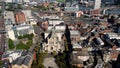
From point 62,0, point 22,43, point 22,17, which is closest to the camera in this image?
point 22,43

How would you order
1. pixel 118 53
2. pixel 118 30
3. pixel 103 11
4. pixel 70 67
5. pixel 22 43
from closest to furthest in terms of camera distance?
pixel 70 67 → pixel 118 53 → pixel 22 43 → pixel 118 30 → pixel 103 11

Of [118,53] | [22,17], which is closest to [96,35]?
[118,53]

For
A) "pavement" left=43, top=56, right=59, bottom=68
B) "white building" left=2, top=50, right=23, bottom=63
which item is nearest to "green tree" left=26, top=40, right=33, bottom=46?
"white building" left=2, top=50, right=23, bottom=63

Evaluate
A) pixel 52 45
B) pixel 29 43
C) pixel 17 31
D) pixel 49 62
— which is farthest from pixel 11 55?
pixel 17 31

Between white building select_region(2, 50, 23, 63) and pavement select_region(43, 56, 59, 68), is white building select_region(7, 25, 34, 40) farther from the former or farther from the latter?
pavement select_region(43, 56, 59, 68)

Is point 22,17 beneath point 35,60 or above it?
above

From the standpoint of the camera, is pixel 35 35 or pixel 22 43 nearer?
pixel 22 43

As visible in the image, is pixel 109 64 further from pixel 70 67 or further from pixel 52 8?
pixel 52 8

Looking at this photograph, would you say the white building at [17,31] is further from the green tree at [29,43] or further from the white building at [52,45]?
the white building at [52,45]
